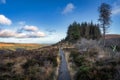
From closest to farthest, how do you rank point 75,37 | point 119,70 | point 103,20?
point 119,70 → point 103,20 → point 75,37

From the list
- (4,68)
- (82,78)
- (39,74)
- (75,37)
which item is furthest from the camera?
(75,37)

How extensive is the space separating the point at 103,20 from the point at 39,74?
4198 cm

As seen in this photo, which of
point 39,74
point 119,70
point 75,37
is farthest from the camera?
point 75,37

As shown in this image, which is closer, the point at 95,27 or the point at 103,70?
the point at 103,70

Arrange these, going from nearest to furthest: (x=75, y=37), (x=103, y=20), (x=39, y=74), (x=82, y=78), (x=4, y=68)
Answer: (x=82, y=78)
(x=39, y=74)
(x=4, y=68)
(x=103, y=20)
(x=75, y=37)

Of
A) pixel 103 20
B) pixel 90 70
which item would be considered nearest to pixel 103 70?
pixel 90 70

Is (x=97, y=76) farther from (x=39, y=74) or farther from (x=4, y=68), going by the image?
(x=4, y=68)

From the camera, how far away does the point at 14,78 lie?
16.1 m

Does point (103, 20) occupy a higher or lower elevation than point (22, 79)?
higher

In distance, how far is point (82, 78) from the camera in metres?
15.4

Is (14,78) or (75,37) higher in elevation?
(75,37)

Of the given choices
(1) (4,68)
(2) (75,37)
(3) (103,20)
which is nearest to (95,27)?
(2) (75,37)

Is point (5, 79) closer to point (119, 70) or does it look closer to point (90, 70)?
point (90, 70)

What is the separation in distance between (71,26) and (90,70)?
93.0m
